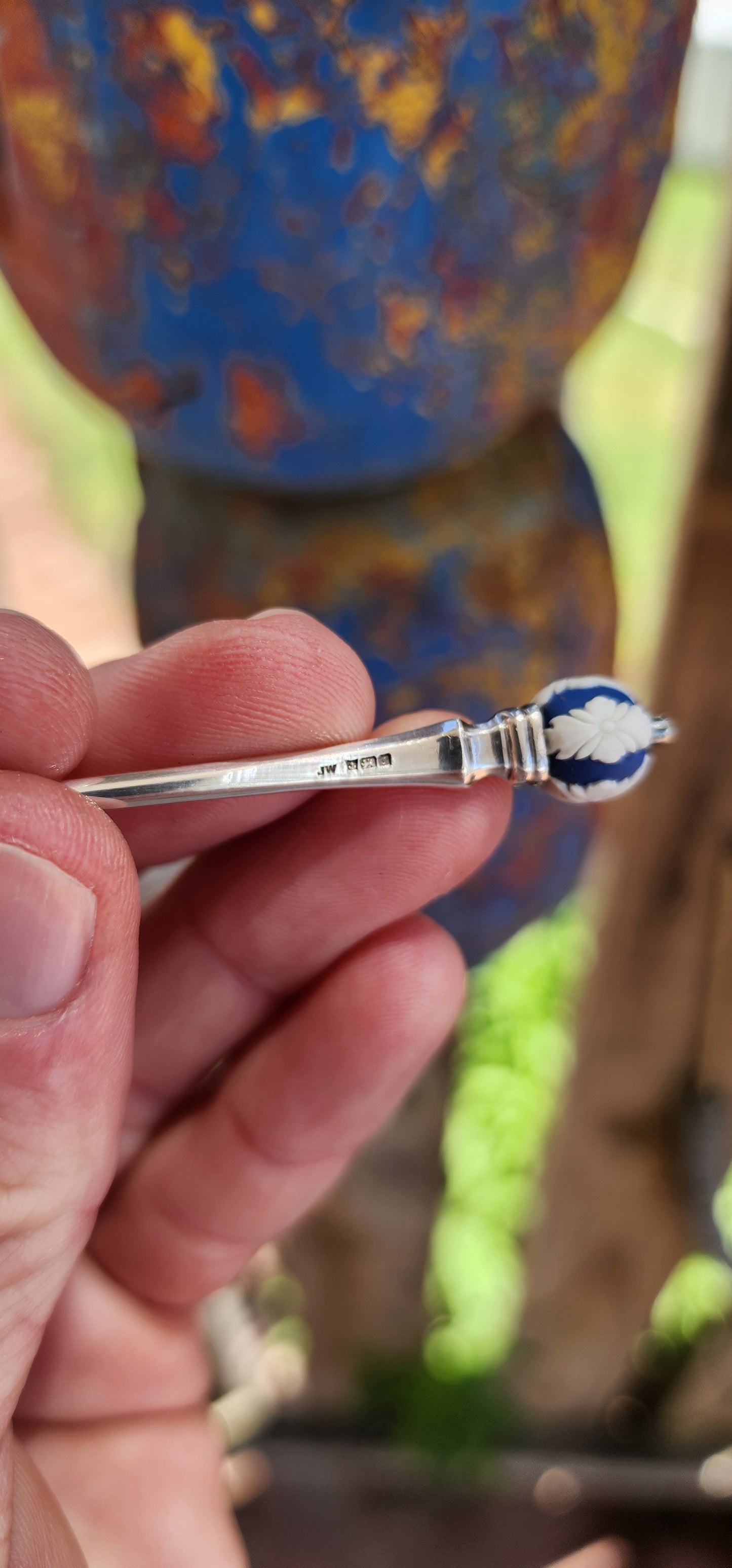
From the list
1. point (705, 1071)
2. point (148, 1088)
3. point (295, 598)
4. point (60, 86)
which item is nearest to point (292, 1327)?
point (705, 1071)

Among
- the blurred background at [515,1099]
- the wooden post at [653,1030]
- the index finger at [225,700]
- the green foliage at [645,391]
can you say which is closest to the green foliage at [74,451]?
the blurred background at [515,1099]

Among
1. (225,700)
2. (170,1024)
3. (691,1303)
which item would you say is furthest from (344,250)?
(691,1303)

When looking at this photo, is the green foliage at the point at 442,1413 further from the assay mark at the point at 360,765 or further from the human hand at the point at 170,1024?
the assay mark at the point at 360,765

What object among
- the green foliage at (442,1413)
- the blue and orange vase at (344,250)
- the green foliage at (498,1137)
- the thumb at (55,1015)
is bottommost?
the green foliage at (442,1413)

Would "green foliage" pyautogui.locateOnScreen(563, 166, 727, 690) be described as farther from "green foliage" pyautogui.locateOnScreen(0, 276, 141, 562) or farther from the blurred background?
"green foliage" pyautogui.locateOnScreen(0, 276, 141, 562)

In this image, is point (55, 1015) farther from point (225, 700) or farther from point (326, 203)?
point (326, 203)

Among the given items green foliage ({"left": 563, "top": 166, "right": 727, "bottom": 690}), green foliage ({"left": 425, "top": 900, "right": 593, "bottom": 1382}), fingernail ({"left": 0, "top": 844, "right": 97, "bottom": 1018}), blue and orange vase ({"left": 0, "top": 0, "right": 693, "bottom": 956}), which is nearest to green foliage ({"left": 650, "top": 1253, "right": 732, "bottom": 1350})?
green foliage ({"left": 425, "top": 900, "right": 593, "bottom": 1382})

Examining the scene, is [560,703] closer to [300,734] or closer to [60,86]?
[300,734]
